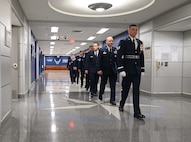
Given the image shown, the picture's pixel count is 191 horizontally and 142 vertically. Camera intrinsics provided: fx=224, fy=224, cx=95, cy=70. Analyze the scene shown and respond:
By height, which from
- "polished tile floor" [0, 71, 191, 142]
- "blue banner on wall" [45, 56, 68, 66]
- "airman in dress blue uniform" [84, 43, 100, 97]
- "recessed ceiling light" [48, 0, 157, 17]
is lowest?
"polished tile floor" [0, 71, 191, 142]

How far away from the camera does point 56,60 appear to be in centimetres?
4178

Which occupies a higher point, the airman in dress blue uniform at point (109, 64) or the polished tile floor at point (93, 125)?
the airman in dress blue uniform at point (109, 64)

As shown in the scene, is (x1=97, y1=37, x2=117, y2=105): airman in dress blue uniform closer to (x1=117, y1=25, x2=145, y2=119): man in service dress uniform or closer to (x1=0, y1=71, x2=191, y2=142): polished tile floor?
(x1=0, y1=71, x2=191, y2=142): polished tile floor

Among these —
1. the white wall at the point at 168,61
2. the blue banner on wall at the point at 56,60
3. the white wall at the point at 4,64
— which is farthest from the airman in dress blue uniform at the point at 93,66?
the blue banner on wall at the point at 56,60

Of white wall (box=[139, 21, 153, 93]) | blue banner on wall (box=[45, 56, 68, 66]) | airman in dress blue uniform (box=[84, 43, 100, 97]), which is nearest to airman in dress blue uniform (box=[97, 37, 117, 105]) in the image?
airman in dress blue uniform (box=[84, 43, 100, 97])

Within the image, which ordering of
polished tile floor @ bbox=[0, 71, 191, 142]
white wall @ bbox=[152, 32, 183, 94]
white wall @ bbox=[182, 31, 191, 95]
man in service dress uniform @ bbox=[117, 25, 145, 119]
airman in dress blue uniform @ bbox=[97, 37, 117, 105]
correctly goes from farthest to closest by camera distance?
white wall @ bbox=[152, 32, 183, 94] < white wall @ bbox=[182, 31, 191, 95] < airman in dress blue uniform @ bbox=[97, 37, 117, 105] < man in service dress uniform @ bbox=[117, 25, 145, 119] < polished tile floor @ bbox=[0, 71, 191, 142]

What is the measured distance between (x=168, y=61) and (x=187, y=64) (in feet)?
2.05

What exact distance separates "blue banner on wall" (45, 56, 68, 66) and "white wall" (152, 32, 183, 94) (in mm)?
35022

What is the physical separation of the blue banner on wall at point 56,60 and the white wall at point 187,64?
35241mm

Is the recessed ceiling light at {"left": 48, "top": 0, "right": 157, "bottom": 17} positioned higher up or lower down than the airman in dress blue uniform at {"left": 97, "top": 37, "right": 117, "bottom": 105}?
higher up

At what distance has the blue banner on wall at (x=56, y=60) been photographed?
4162cm

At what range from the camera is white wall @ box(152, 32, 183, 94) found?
7.71 m

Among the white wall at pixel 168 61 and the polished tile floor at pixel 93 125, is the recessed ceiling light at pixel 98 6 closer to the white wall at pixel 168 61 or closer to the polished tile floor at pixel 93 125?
the white wall at pixel 168 61

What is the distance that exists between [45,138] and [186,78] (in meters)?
6.03
